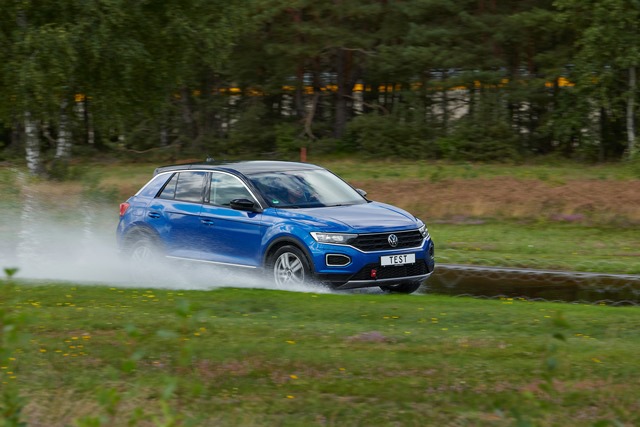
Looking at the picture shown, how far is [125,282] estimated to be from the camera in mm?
13969

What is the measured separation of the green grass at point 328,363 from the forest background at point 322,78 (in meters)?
16.8

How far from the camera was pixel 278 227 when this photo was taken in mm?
12961

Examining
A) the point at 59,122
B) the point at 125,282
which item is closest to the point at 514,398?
the point at 125,282

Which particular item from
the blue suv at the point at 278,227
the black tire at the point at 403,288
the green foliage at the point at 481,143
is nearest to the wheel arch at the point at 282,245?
the blue suv at the point at 278,227

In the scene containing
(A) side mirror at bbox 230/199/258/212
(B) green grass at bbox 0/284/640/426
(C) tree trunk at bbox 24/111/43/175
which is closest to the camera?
(B) green grass at bbox 0/284/640/426

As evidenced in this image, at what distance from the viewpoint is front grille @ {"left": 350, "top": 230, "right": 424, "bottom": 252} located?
12617 mm

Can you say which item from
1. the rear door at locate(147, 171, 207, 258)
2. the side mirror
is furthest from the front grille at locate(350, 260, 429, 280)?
the rear door at locate(147, 171, 207, 258)

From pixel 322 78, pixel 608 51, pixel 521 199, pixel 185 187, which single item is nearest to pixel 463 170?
pixel 608 51

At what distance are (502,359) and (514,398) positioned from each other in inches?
43.2

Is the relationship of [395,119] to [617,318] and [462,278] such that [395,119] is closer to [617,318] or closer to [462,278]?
[462,278]

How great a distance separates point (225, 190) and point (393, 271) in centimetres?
251

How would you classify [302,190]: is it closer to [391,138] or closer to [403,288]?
[403,288]

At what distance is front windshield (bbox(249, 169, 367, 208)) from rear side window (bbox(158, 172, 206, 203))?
0.84 meters

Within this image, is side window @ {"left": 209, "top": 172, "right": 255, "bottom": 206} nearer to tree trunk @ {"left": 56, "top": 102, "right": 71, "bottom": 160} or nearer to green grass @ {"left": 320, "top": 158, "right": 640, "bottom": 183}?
tree trunk @ {"left": 56, "top": 102, "right": 71, "bottom": 160}
